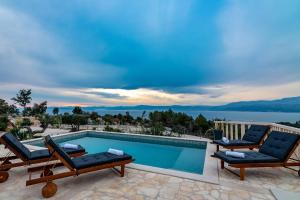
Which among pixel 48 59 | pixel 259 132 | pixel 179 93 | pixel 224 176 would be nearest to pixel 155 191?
pixel 224 176

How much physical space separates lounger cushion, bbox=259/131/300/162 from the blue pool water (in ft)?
5.59

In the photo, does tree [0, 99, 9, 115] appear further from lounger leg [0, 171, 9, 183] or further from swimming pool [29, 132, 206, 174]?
lounger leg [0, 171, 9, 183]

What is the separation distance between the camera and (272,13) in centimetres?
607

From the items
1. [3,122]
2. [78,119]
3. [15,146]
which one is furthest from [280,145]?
[78,119]

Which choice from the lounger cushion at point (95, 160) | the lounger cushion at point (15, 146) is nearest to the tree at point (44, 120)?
the lounger cushion at point (15, 146)

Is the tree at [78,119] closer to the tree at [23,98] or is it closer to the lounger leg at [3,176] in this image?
the lounger leg at [3,176]

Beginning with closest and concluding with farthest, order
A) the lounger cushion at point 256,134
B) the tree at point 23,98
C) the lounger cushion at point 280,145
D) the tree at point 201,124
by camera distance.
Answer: the lounger cushion at point 280,145
the lounger cushion at point 256,134
the tree at point 201,124
the tree at point 23,98

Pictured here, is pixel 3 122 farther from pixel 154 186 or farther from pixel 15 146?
pixel 154 186

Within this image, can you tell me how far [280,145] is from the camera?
369 centimetres

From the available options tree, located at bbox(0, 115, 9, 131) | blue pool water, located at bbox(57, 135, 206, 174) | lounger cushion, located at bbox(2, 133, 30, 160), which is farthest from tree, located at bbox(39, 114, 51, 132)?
lounger cushion, located at bbox(2, 133, 30, 160)

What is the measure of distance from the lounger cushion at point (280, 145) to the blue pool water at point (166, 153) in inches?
67.0

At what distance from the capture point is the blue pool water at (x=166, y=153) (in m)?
5.21

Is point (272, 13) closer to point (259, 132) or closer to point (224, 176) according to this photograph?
point (259, 132)

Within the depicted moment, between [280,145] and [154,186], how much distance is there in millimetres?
2866
